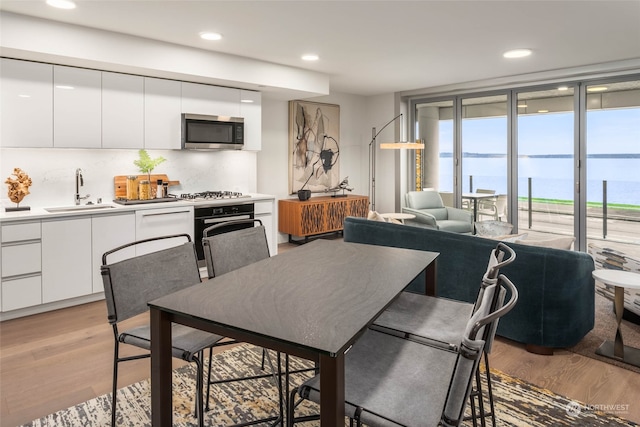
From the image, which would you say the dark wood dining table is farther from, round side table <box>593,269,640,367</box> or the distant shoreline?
the distant shoreline

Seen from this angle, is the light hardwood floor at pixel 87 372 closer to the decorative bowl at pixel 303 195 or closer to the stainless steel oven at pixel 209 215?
the stainless steel oven at pixel 209 215

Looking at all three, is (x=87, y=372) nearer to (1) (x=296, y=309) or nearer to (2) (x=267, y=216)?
Result: (1) (x=296, y=309)

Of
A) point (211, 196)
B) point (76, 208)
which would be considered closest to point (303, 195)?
point (211, 196)

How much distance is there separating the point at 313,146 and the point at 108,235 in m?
3.71

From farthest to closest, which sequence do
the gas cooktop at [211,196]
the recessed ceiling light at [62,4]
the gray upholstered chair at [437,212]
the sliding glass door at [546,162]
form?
1. the gray upholstered chair at [437,212]
2. the sliding glass door at [546,162]
3. the gas cooktop at [211,196]
4. the recessed ceiling light at [62,4]

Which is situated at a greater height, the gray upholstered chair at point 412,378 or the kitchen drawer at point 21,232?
the kitchen drawer at point 21,232

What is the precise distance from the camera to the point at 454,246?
10.4 ft

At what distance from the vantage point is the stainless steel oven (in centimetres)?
457

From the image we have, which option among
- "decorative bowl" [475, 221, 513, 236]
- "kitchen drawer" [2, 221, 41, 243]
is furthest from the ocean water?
"kitchen drawer" [2, 221, 41, 243]

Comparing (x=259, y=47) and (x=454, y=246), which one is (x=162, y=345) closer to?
(x=454, y=246)

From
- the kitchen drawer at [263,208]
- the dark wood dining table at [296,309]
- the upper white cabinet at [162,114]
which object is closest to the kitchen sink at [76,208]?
the upper white cabinet at [162,114]

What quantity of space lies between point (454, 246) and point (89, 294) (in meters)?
3.30

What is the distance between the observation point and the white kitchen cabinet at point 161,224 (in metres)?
4.17

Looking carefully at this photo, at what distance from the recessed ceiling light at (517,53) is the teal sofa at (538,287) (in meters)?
2.58
